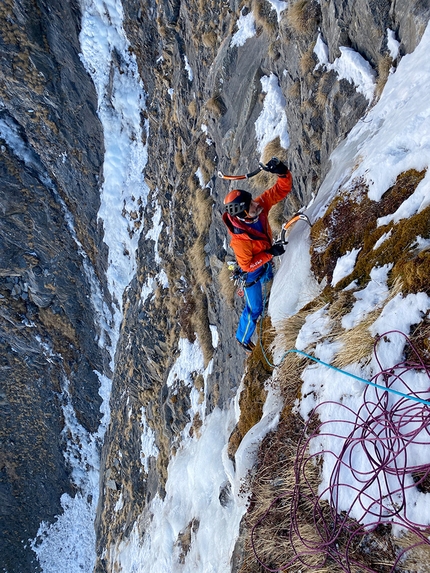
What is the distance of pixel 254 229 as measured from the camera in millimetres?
6816

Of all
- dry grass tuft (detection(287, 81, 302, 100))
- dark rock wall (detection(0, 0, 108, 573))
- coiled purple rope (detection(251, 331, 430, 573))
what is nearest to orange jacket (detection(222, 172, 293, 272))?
dry grass tuft (detection(287, 81, 302, 100))

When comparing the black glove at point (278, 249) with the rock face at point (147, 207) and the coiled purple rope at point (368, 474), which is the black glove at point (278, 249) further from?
the coiled purple rope at point (368, 474)

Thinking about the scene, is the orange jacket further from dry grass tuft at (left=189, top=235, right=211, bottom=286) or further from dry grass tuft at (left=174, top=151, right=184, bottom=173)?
dry grass tuft at (left=174, top=151, right=184, bottom=173)

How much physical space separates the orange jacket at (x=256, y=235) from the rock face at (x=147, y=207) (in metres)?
1.02

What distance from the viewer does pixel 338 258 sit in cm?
546

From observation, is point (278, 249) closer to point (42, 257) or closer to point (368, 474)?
point (368, 474)

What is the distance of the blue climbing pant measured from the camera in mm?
7441

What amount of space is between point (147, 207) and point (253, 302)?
10622mm

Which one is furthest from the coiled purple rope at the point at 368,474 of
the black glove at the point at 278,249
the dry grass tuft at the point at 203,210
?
the dry grass tuft at the point at 203,210

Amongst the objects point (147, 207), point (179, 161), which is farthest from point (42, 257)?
point (179, 161)

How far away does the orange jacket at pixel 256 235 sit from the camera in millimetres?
6727

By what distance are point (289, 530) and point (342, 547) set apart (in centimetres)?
61

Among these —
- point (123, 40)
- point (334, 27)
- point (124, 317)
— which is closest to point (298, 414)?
point (334, 27)

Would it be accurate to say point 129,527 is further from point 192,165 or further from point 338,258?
point 338,258
